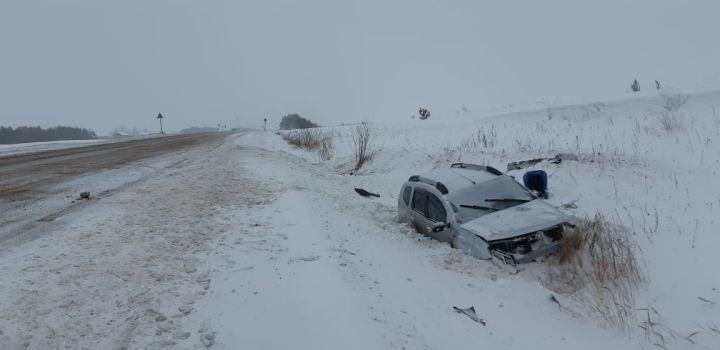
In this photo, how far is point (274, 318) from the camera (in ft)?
13.0

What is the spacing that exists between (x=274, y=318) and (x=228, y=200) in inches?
193

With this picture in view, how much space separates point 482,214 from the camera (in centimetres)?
655

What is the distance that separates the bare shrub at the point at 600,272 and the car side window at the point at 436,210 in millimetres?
1804

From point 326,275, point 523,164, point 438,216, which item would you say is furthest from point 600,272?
point 523,164

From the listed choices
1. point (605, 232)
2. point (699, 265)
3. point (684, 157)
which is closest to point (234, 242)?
point (605, 232)

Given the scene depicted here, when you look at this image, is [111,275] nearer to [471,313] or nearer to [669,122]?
[471,313]

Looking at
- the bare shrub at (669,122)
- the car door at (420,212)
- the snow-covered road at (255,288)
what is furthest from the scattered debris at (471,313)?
the bare shrub at (669,122)

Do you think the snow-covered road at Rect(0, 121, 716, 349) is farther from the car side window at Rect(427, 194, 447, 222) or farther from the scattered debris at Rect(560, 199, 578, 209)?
the scattered debris at Rect(560, 199, 578, 209)

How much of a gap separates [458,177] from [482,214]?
3.33 feet

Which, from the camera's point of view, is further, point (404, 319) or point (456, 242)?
point (456, 242)

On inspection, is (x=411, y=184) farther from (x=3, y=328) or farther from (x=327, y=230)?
(x=3, y=328)

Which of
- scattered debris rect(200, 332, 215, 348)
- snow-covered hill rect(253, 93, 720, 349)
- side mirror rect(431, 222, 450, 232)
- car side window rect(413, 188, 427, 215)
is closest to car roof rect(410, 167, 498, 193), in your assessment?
car side window rect(413, 188, 427, 215)

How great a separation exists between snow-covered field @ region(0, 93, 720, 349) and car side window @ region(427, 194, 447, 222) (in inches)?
17.0

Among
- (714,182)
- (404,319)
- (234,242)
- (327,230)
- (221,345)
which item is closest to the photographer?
Answer: (221,345)
